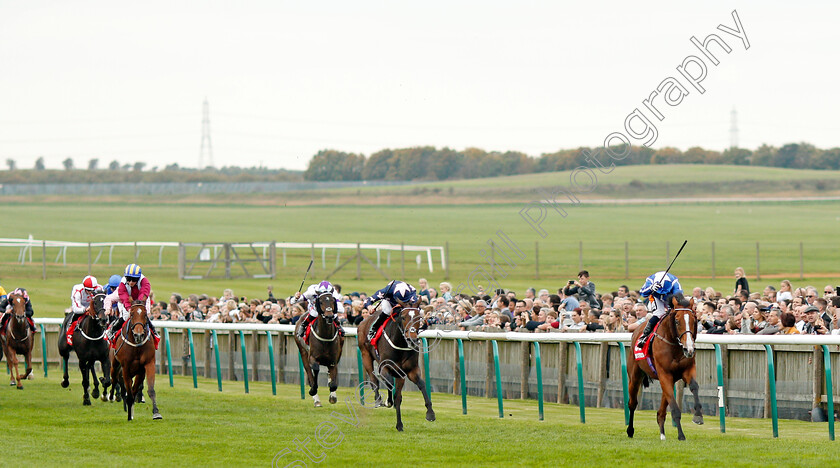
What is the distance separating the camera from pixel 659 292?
31.6 feet

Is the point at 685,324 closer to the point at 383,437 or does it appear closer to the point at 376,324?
the point at 383,437

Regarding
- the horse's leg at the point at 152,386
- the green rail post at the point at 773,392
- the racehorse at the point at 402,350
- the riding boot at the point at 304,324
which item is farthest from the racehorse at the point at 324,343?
the green rail post at the point at 773,392

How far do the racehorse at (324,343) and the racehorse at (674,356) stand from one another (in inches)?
166

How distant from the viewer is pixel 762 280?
3186 centimetres

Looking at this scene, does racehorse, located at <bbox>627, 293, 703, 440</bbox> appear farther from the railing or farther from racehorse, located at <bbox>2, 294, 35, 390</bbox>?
racehorse, located at <bbox>2, 294, 35, 390</bbox>

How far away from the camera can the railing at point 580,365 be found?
9805 mm

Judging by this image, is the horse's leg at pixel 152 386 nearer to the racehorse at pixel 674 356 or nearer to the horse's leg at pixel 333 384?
the horse's leg at pixel 333 384

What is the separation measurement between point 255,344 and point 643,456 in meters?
9.22

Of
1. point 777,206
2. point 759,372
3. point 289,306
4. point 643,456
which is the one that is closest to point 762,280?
point 289,306

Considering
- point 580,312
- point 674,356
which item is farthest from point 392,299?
point 580,312

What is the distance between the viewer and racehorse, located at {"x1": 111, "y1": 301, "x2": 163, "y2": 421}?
11.6 metres

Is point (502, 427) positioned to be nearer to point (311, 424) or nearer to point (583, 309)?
point (311, 424)

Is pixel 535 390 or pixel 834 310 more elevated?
pixel 834 310

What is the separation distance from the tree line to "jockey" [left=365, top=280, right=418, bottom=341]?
2879 inches
